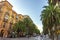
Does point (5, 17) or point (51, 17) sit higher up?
point (5, 17)

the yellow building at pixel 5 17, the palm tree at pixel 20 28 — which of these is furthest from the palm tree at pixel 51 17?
the yellow building at pixel 5 17

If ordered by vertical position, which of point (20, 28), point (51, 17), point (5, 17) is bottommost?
point (20, 28)

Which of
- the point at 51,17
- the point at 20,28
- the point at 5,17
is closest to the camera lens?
the point at 51,17

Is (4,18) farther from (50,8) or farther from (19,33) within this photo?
(50,8)

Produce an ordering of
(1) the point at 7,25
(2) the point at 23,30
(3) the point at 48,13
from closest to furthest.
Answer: (3) the point at 48,13 < (2) the point at 23,30 < (1) the point at 7,25

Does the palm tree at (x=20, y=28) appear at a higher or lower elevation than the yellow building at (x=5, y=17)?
lower

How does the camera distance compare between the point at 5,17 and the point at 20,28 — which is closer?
the point at 20,28

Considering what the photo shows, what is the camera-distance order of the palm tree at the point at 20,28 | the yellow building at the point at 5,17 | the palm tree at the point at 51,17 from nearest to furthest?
the palm tree at the point at 51,17
the palm tree at the point at 20,28
the yellow building at the point at 5,17

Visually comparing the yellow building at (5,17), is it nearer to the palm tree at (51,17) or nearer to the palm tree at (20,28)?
the palm tree at (20,28)

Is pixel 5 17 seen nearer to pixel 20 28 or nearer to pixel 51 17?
pixel 20 28

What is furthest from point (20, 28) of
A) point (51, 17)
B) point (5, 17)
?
point (51, 17)

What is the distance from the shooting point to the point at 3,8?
60.8m

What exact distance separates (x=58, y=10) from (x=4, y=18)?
94.4 feet

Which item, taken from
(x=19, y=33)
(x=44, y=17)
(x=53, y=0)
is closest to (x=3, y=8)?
(x=19, y=33)
